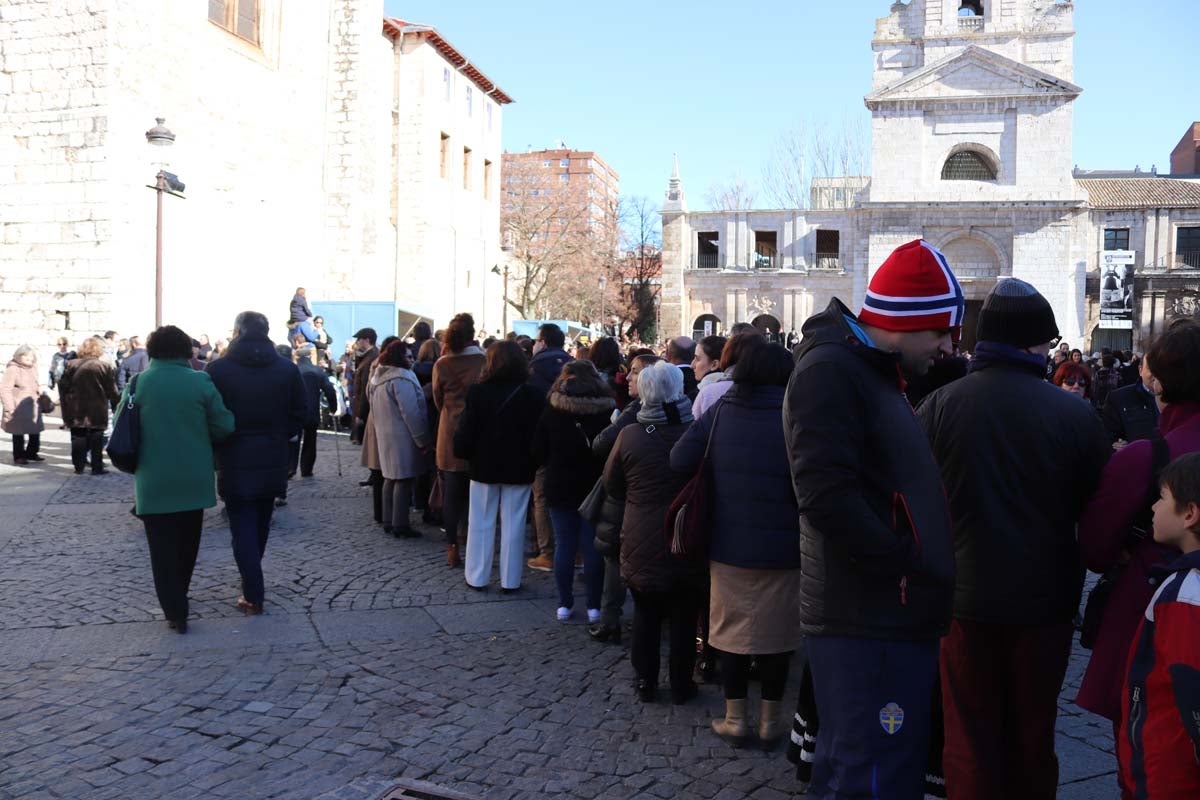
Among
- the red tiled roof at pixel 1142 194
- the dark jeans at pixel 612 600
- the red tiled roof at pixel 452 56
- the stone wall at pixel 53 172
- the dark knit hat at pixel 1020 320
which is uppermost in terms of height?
the red tiled roof at pixel 452 56

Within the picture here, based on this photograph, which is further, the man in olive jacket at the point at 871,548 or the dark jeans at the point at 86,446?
the dark jeans at the point at 86,446

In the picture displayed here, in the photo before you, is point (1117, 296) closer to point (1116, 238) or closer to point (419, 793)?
point (1116, 238)

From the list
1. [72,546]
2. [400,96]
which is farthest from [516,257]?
[72,546]

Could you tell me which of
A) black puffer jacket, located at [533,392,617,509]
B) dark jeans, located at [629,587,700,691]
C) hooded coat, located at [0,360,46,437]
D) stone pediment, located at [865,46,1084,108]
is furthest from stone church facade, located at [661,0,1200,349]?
dark jeans, located at [629,587,700,691]

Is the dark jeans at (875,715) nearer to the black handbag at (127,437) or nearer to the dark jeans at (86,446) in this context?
the black handbag at (127,437)

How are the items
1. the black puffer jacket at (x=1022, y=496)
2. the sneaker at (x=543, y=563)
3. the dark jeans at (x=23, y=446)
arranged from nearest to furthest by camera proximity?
1. the black puffer jacket at (x=1022, y=496)
2. the sneaker at (x=543, y=563)
3. the dark jeans at (x=23, y=446)

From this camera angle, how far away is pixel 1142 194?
50.5 meters

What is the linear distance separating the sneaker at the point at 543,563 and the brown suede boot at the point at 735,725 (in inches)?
135

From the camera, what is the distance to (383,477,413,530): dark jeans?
28.8 feet

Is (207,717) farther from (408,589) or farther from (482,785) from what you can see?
(408,589)

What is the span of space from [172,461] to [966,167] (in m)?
47.0

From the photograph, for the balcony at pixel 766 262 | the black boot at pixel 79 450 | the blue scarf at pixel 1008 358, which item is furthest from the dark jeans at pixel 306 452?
the balcony at pixel 766 262

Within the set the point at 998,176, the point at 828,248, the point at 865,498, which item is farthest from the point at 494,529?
the point at 828,248

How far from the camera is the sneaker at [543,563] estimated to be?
7.80m
